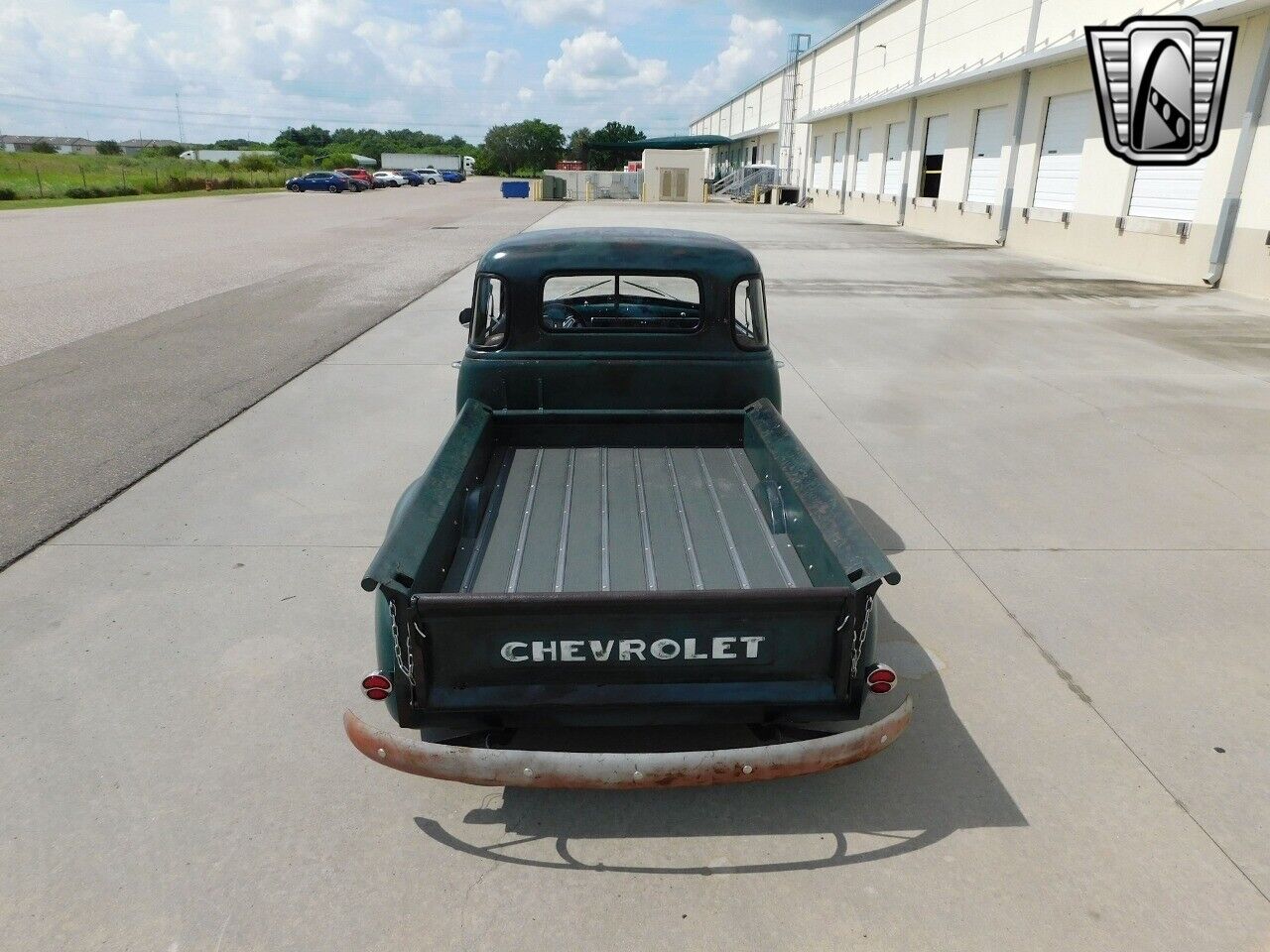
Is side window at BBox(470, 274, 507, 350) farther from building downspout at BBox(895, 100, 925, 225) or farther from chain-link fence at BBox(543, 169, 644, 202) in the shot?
chain-link fence at BBox(543, 169, 644, 202)

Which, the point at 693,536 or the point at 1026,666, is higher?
the point at 693,536

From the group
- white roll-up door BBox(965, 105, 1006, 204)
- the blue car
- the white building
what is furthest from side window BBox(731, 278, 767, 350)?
the blue car

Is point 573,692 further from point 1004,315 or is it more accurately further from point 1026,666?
point 1004,315

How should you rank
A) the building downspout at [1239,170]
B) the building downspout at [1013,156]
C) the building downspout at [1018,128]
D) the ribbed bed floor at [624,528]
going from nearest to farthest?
the ribbed bed floor at [624,528], the building downspout at [1239,170], the building downspout at [1018,128], the building downspout at [1013,156]

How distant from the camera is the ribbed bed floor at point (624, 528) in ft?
11.4

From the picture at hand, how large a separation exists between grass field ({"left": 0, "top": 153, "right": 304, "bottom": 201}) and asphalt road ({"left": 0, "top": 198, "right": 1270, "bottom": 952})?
41.8 meters

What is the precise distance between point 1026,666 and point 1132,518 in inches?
92.3

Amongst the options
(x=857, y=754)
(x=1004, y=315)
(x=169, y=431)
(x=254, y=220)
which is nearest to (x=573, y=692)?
(x=857, y=754)

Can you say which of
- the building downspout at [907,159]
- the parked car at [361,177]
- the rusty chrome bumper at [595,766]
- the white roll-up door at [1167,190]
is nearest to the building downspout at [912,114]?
the building downspout at [907,159]

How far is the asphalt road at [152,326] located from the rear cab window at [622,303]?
3438 millimetres

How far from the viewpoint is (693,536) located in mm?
3838

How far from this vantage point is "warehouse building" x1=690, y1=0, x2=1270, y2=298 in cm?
1534

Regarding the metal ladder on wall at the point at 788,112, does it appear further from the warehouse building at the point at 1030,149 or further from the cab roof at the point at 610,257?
the cab roof at the point at 610,257

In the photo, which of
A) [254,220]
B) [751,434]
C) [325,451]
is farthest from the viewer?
[254,220]
